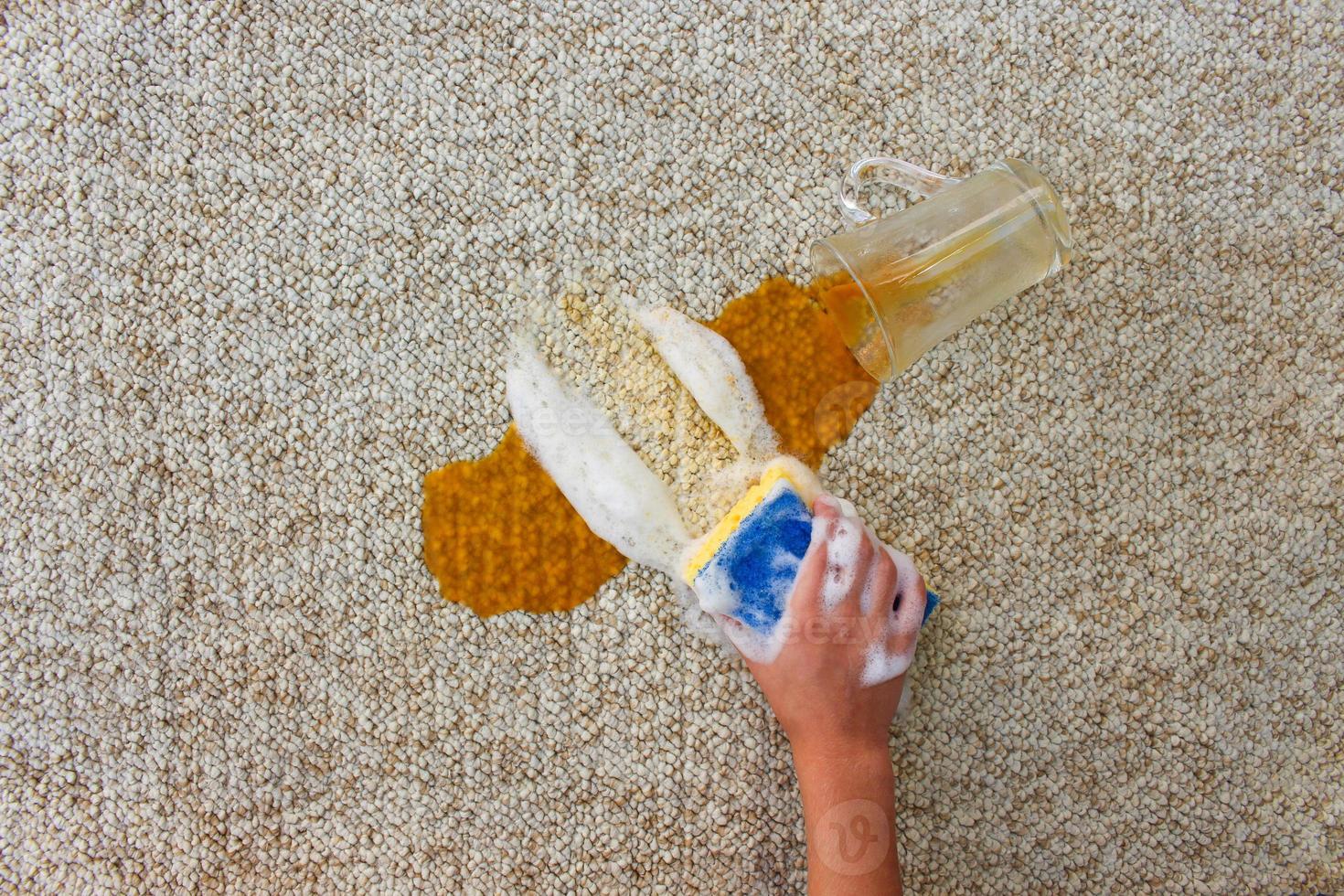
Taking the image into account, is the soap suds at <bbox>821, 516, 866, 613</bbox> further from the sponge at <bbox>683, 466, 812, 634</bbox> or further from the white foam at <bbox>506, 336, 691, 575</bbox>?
the white foam at <bbox>506, 336, 691, 575</bbox>

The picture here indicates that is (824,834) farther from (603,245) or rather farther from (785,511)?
(603,245)

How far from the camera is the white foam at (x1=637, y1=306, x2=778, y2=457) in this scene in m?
0.74

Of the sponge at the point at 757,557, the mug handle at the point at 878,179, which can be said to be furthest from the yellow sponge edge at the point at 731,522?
the mug handle at the point at 878,179

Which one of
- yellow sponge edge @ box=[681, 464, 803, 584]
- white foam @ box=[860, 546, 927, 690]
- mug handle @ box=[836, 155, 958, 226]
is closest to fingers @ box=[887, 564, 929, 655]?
white foam @ box=[860, 546, 927, 690]

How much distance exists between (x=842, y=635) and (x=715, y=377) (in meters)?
0.25

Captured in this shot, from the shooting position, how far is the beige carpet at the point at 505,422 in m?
0.74

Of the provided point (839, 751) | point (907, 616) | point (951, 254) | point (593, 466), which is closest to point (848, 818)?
point (839, 751)

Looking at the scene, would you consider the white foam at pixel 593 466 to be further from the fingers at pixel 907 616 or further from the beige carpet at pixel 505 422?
the fingers at pixel 907 616

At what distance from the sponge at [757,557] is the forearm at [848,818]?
5.0 inches

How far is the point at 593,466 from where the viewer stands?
0.74 meters

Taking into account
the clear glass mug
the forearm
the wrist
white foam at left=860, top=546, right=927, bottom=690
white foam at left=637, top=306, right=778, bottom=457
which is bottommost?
the forearm

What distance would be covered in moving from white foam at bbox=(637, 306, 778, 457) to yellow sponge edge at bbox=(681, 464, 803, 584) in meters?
0.04

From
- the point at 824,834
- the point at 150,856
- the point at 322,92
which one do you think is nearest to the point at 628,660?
the point at 824,834

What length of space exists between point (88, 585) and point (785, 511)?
2.04 feet
